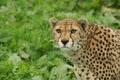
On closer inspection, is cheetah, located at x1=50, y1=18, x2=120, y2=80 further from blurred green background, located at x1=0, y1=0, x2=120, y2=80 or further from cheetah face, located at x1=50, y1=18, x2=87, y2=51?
blurred green background, located at x1=0, y1=0, x2=120, y2=80

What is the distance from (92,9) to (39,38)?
8.86 feet

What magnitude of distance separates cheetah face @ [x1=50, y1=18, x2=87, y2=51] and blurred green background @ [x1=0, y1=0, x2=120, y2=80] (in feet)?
4.76

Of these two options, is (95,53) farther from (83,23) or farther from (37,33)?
(37,33)

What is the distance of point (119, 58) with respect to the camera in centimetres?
1069

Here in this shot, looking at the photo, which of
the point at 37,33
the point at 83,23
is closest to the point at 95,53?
the point at 83,23

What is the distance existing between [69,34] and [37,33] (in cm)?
378

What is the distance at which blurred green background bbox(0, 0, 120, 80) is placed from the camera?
Result: 463 inches

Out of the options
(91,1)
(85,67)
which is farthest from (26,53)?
(91,1)

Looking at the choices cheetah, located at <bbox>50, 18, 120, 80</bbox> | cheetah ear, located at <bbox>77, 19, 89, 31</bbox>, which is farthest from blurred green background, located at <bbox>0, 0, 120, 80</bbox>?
cheetah ear, located at <bbox>77, 19, 89, 31</bbox>

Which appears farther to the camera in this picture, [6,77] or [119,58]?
[6,77]

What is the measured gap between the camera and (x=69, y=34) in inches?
399

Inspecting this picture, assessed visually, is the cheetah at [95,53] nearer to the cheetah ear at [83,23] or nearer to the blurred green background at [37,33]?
the cheetah ear at [83,23]

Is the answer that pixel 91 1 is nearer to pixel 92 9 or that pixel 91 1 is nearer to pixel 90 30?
pixel 92 9

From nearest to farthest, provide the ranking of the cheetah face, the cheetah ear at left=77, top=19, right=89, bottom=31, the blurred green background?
the cheetah face, the cheetah ear at left=77, top=19, right=89, bottom=31, the blurred green background
